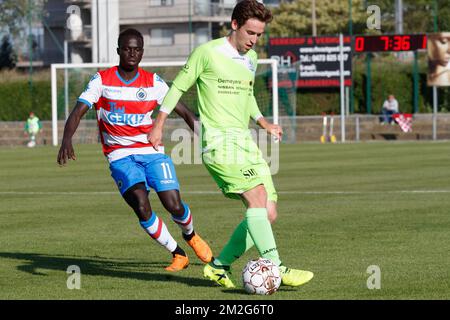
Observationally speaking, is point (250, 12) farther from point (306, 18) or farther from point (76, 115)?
point (306, 18)

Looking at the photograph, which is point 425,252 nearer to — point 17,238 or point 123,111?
point 123,111

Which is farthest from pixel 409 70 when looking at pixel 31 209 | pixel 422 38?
pixel 31 209

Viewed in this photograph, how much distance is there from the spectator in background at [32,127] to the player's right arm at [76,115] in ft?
137

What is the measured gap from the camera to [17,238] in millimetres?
14148

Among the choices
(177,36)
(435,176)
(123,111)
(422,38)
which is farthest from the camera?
(177,36)

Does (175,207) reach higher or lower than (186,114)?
lower

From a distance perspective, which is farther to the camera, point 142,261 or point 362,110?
point 362,110

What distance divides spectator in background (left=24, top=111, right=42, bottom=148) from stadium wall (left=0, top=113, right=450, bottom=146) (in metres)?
1.08

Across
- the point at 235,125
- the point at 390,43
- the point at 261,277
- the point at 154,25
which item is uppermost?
the point at 154,25

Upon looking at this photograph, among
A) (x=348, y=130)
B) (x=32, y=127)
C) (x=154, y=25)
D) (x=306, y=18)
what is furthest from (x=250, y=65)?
(x=306, y=18)

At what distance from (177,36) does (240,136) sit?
65.0 m

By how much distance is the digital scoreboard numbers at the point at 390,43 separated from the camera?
5450 centimetres

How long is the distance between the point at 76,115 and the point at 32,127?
4221cm

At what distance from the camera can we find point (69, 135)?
10.7 m
